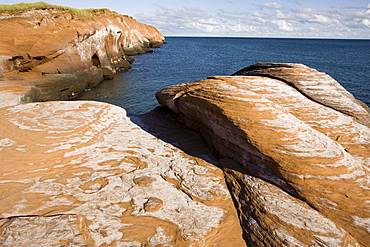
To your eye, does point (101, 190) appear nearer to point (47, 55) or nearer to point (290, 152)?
point (290, 152)

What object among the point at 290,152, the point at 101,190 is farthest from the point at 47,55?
the point at 290,152

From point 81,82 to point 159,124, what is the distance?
15.0 metres

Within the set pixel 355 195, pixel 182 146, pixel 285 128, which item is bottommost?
pixel 182 146

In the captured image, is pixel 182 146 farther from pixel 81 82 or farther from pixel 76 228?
pixel 81 82

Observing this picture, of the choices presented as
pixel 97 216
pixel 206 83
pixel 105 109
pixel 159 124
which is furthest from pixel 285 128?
pixel 105 109

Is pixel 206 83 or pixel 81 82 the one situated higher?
pixel 206 83

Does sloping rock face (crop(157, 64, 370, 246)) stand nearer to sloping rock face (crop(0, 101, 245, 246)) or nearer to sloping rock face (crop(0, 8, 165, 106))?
sloping rock face (crop(0, 101, 245, 246))

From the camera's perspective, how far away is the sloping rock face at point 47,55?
18797 mm

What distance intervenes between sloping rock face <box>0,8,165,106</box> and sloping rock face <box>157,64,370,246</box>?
12.7 m

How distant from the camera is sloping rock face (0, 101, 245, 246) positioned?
185 inches

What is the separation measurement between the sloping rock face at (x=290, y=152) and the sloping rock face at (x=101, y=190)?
73 centimetres

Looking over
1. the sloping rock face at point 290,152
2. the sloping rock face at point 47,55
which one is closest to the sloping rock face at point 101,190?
the sloping rock face at point 290,152

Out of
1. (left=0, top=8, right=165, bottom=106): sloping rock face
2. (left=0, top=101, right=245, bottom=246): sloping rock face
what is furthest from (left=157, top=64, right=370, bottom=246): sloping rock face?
(left=0, top=8, right=165, bottom=106): sloping rock face

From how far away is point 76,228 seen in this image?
182 inches
